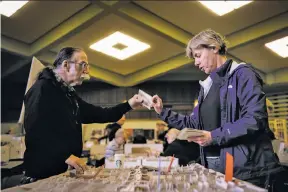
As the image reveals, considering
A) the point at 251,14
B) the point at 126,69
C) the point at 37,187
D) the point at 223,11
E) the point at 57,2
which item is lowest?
the point at 37,187

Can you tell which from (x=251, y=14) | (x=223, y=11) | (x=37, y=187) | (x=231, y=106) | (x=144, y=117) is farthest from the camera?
(x=223, y=11)

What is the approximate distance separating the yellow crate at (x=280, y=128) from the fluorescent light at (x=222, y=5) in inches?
52.2

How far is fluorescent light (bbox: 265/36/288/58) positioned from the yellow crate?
265 mm

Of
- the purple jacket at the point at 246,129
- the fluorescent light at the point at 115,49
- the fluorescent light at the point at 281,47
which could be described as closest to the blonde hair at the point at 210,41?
the purple jacket at the point at 246,129

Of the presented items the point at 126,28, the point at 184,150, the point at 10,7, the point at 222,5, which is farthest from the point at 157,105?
the point at 10,7

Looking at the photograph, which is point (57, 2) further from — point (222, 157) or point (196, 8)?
point (222, 157)

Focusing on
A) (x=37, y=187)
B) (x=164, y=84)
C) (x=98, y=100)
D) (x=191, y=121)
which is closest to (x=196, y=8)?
(x=164, y=84)

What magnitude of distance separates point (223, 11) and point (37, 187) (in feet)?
7.89

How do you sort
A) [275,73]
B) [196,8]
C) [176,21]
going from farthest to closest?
[176,21] → [196,8] → [275,73]

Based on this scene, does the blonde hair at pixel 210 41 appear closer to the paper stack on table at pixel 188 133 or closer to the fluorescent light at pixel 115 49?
the paper stack on table at pixel 188 133

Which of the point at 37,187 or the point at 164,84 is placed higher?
the point at 164,84

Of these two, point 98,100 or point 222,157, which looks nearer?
point 222,157

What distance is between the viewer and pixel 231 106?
84 cm

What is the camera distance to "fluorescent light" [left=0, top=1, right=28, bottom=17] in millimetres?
2401
